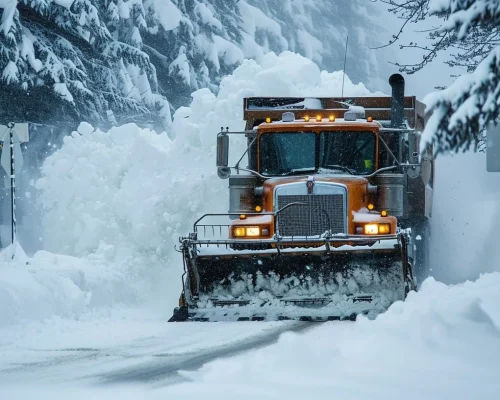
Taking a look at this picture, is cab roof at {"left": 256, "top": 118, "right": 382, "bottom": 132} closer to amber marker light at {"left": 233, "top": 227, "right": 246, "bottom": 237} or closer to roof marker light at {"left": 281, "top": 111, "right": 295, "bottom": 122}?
roof marker light at {"left": 281, "top": 111, "right": 295, "bottom": 122}

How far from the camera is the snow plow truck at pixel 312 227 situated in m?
11.1

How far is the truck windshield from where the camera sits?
12430 millimetres

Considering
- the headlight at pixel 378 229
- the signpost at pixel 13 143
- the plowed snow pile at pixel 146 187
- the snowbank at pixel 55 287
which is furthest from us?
the plowed snow pile at pixel 146 187

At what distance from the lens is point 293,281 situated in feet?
37.1

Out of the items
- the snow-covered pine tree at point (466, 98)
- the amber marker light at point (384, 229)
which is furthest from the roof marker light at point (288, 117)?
the snow-covered pine tree at point (466, 98)

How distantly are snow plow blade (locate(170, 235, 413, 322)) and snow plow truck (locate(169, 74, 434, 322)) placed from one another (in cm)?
1

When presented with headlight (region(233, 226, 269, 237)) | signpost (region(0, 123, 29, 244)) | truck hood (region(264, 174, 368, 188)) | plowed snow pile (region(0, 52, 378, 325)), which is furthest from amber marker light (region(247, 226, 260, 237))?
signpost (region(0, 123, 29, 244))

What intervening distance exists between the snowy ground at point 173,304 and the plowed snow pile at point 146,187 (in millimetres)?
29

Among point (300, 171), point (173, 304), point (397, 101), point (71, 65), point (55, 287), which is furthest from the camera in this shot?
point (71, 65)

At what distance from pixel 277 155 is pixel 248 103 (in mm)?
1482

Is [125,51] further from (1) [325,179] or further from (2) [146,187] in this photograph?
(1) [325,179]

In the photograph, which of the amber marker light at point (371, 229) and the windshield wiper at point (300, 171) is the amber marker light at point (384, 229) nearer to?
the amber marker light at point (371, 229)

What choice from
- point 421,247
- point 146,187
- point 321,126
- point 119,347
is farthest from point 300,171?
point 146,187

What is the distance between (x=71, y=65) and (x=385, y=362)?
62.1ft
